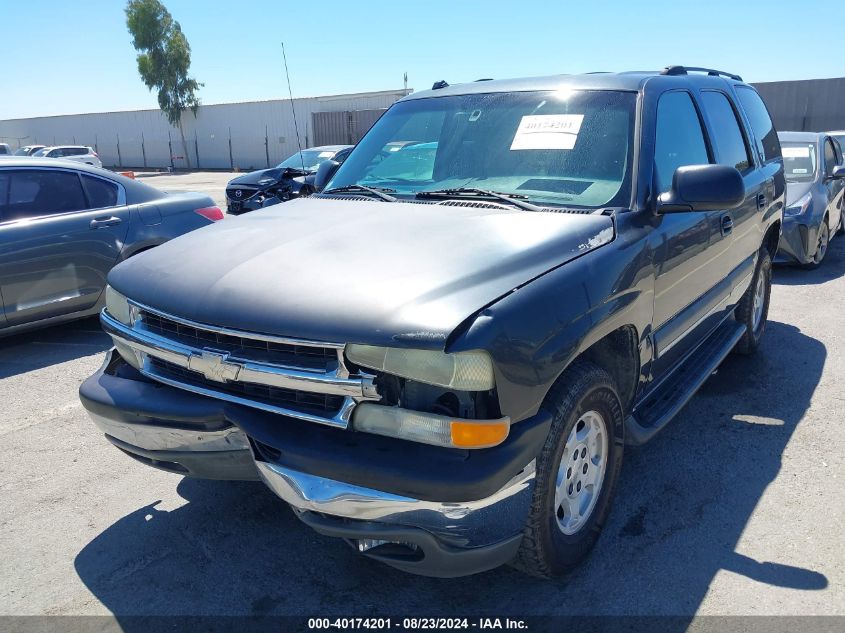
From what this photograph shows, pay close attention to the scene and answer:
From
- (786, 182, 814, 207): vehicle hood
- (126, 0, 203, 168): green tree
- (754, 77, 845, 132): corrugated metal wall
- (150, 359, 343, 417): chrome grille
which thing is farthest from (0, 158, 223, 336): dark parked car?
(126, 0, 203, 168): green tree

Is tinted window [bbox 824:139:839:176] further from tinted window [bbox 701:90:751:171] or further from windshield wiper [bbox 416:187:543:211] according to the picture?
windshield wiper [bbox 416:187:543:211]

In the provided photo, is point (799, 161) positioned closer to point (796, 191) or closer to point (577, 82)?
point (796, 191)

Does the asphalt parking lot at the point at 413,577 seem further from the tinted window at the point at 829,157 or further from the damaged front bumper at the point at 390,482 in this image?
the tinted window at the point at 829,157

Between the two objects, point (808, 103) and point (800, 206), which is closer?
point (800, 206)

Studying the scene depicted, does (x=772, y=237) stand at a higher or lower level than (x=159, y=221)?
lower

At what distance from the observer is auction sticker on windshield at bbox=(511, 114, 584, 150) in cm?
333

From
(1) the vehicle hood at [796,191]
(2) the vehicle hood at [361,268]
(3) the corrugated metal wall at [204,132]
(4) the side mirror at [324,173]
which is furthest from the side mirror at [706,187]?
(3) the corrugated metal wall at [204,132]

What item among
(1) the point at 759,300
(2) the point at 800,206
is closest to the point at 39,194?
(1) the point at 759,300

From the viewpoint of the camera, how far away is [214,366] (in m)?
2.46

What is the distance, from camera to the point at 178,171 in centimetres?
4547

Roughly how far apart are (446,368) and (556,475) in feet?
2.19

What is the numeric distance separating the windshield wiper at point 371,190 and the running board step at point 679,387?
1.59m

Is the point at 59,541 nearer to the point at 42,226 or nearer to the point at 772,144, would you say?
the point at 42,226

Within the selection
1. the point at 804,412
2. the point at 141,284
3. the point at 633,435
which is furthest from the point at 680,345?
the point at 141,284
